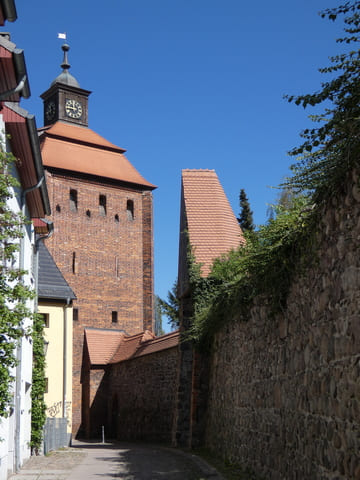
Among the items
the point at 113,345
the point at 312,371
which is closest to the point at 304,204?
the point at 312,371

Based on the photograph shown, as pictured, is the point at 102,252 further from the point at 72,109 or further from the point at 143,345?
the point at 72,109

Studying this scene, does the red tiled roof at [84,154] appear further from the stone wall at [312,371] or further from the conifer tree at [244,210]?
the stone wall at [312,371]

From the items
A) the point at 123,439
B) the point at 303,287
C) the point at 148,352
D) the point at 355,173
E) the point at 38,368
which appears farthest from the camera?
the point at 123,439

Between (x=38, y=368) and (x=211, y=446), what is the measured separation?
5.27 meters

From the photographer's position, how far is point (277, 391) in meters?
8.77

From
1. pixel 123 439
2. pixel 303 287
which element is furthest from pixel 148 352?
pixel 303 287

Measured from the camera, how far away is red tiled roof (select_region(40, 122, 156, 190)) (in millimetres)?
41594

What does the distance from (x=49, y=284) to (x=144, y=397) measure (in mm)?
6802

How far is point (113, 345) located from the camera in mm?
36438

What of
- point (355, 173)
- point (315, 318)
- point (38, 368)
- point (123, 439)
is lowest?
point (123, 439)

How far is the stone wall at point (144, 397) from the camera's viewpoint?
23.2m

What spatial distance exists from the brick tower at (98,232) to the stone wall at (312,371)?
88.3 ft

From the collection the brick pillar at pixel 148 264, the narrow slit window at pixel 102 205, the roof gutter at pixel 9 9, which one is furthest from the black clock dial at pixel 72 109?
the roof gutter at pixel 9 9

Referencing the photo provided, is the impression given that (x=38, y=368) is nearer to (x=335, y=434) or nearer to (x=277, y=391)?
(x=277, y=391)
